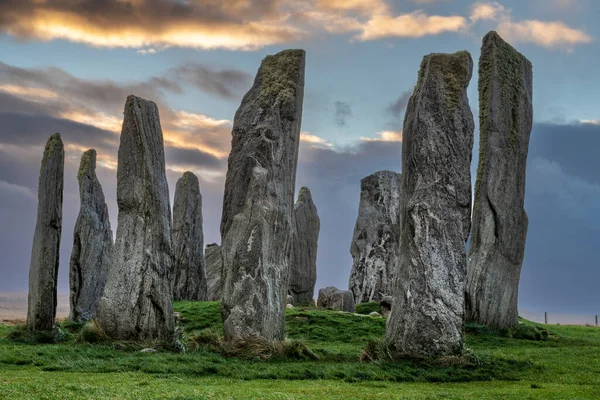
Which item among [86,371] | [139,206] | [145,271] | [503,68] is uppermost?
[503,68]

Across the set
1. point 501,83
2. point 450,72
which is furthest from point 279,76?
point 501,83

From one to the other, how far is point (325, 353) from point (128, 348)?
14.9 feet

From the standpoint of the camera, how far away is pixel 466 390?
13.3 m

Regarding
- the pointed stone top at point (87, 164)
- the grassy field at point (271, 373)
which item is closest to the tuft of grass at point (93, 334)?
the grassy field at point (271, 373)

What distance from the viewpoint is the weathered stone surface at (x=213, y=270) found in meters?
35.9

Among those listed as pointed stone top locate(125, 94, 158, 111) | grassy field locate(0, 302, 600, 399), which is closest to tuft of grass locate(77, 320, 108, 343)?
grassy field locate(0, 302, 600, 399)

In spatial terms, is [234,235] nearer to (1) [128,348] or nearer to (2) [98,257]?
(1) [128,348]

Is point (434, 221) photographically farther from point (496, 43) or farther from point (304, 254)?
point (304, 254)

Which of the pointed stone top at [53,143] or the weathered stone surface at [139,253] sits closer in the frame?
the weathered stone surface at [139,253]

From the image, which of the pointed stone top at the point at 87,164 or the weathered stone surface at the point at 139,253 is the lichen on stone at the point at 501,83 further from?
the pointed stone top at the point at 87,164

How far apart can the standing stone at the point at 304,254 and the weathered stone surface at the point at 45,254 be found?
12279 mm

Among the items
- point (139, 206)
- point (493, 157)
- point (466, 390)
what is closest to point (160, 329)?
point (139, 206)

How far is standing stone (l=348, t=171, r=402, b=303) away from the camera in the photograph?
37.0m

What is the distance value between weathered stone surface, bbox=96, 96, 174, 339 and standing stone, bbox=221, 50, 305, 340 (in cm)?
174
